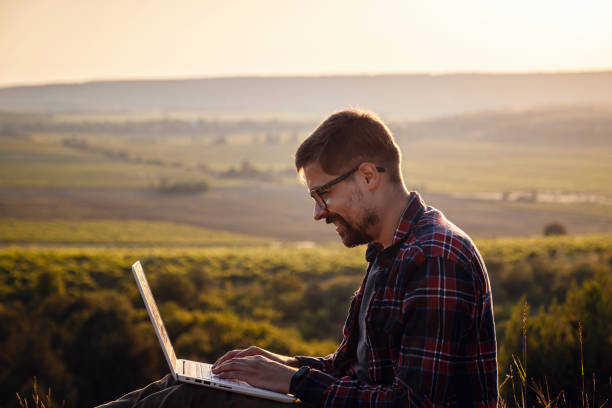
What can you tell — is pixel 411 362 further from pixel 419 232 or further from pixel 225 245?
pixel 225 245

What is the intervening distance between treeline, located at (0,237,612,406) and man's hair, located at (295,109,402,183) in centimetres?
436

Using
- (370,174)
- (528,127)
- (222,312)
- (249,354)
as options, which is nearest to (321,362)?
(249,354)

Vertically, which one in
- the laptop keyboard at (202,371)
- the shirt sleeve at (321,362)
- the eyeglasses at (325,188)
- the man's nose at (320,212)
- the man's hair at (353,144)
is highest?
the man's hair at (353,144)

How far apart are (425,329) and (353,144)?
2.71ft

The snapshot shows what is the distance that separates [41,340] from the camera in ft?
60.8

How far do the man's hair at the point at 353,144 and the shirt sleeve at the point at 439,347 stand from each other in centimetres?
53

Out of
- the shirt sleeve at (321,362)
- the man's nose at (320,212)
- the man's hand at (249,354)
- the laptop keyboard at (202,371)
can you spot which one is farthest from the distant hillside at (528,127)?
the laptop keyboard at (202,371)

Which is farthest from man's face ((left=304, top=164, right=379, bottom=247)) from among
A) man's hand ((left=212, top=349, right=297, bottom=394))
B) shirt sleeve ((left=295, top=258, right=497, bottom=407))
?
man's hand ((left=212, top=349, right=297, bottom=394))

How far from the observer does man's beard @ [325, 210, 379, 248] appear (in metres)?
2.89

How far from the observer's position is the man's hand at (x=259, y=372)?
2814 mm

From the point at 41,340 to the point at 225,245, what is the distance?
53221 mm

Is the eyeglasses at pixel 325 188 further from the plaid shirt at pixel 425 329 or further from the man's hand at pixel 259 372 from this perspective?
the man's hand at pixel 259 372

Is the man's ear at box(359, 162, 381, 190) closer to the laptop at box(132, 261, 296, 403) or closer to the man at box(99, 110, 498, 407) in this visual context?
the man at box(99, 110, 498, 407)

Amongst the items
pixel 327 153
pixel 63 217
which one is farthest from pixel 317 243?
pixel 327 153
